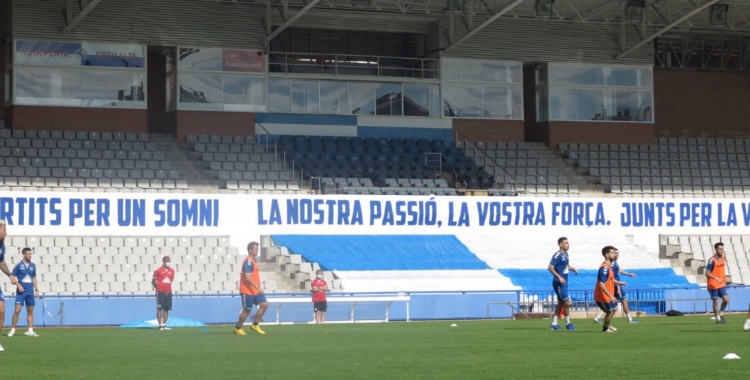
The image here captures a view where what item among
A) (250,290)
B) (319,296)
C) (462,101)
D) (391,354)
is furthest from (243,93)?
(391,354)

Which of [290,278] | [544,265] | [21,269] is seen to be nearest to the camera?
[21,269]

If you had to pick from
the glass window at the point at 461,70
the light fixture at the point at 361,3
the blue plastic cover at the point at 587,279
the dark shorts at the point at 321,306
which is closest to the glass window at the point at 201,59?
the light fixture at the point at 361,3

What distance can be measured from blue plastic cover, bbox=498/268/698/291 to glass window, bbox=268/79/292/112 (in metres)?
10.3

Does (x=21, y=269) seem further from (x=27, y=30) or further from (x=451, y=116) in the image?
(x=451, y=116)

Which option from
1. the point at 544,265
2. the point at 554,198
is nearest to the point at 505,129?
the point at 554,198

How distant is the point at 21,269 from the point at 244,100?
62.1 feet

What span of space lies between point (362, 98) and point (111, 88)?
827 centimetres

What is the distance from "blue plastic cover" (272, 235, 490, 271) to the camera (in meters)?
31.5

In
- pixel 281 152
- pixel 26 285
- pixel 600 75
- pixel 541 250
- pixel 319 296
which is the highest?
pixel 600 75

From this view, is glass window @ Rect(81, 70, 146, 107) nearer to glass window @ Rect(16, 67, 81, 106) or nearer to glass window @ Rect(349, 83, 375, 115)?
glass window @ Rect(16, 67, 81, 106)

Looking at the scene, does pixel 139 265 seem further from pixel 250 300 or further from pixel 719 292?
pixel 719 292

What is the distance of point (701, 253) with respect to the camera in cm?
3625

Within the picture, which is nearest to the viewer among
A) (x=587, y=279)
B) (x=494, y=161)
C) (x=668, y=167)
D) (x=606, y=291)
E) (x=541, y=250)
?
(x=606, y=291)

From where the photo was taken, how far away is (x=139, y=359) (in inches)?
536
